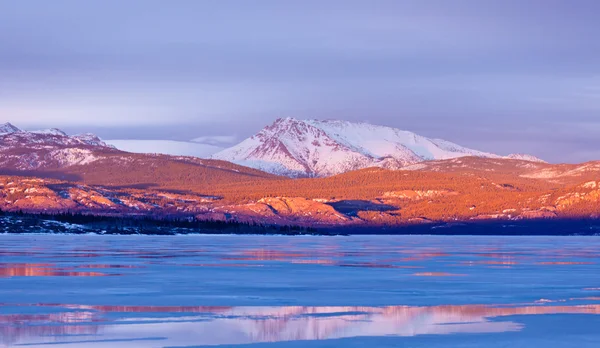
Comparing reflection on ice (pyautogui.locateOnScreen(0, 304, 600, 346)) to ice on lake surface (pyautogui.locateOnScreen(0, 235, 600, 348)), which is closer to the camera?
ice on lake surface (pyautogui.locateOnScreen(0, 235, 600, 348))

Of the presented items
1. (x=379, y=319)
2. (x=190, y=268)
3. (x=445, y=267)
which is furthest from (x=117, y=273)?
(x=379, y=319)

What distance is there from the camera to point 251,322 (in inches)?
1173

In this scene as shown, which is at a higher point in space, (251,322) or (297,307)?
(297,307)

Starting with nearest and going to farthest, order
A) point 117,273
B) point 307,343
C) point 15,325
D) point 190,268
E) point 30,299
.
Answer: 1. point 307,343
2. point 15,325
3. point 30,299
4. point 117,273
5. point 190,268

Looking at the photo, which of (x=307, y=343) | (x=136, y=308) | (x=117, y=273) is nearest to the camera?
(x=307, y=343)

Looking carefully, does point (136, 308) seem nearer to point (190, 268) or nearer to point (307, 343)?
point (307, 343)

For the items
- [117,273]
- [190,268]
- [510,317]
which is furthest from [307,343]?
[190,268]

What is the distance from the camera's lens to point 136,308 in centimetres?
3300

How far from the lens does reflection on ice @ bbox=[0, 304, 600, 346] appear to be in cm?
2698

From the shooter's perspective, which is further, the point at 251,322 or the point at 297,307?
the point at 297,307

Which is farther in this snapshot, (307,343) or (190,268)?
(190,268)

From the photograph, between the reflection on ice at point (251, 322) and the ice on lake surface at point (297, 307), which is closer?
the ice on lake surface at point (297, 307)

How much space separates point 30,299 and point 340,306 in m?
11.1

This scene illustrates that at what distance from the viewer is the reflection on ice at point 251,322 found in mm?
26984
